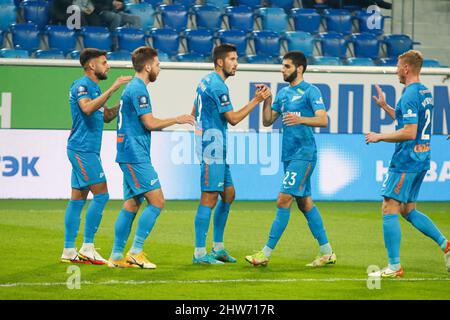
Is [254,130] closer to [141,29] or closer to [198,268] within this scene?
[141,29]

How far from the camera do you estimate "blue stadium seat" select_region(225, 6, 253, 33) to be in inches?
688

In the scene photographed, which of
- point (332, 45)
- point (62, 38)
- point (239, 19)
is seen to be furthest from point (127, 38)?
point (332, 45)

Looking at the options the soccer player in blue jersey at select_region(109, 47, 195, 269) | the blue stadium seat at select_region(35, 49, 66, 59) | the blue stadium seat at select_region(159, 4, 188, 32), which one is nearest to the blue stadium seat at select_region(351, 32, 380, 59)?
the blue stadium seat at select_region(159, 4, 188, 32)

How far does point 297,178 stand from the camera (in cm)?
→ 891

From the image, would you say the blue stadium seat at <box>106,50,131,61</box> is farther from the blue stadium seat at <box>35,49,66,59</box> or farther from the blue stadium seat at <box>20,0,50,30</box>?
the blue stadium seat at <box>20,0,50,30</box>

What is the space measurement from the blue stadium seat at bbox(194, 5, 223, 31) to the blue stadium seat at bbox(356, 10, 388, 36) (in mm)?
3031

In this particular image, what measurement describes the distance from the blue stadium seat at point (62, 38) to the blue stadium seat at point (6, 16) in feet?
2.38

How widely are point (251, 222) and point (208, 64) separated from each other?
357 centimetres

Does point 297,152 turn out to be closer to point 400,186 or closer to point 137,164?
point 400,186

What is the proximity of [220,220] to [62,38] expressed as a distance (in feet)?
25.8

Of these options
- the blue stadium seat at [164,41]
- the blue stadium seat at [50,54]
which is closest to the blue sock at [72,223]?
→ the blue stadium seat at [50,54]

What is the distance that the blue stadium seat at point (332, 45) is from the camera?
1752 cm
